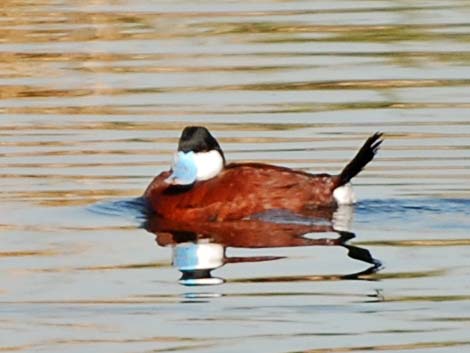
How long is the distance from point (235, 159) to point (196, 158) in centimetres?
126

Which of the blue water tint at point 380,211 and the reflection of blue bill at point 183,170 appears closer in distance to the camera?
the blue water tint at point 380,211

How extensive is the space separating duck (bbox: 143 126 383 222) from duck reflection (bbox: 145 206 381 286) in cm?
7

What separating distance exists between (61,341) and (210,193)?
12.1 feet

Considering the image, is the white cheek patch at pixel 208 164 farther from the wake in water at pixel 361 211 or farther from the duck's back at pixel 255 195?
the wake in water at pixel 361 211

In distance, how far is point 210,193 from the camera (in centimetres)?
1259

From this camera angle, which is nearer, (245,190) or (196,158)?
(245,190)

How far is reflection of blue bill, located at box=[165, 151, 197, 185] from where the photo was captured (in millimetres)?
12766

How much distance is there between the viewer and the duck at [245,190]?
12.4 m

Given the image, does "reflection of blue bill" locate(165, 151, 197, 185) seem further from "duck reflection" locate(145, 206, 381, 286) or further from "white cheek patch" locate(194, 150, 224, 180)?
"duck reflection" locate(145, 206, 381, 286)

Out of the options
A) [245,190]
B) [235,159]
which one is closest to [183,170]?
[245,190]

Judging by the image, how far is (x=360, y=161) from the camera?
12258 millimetres

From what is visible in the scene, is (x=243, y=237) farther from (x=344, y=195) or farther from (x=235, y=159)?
(x=235, y=159)

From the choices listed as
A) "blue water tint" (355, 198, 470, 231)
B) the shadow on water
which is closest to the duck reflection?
the shadow on water

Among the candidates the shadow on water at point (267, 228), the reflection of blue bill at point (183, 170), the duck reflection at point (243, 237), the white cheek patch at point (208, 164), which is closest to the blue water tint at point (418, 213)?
the shadow on water at point (267, 228)
